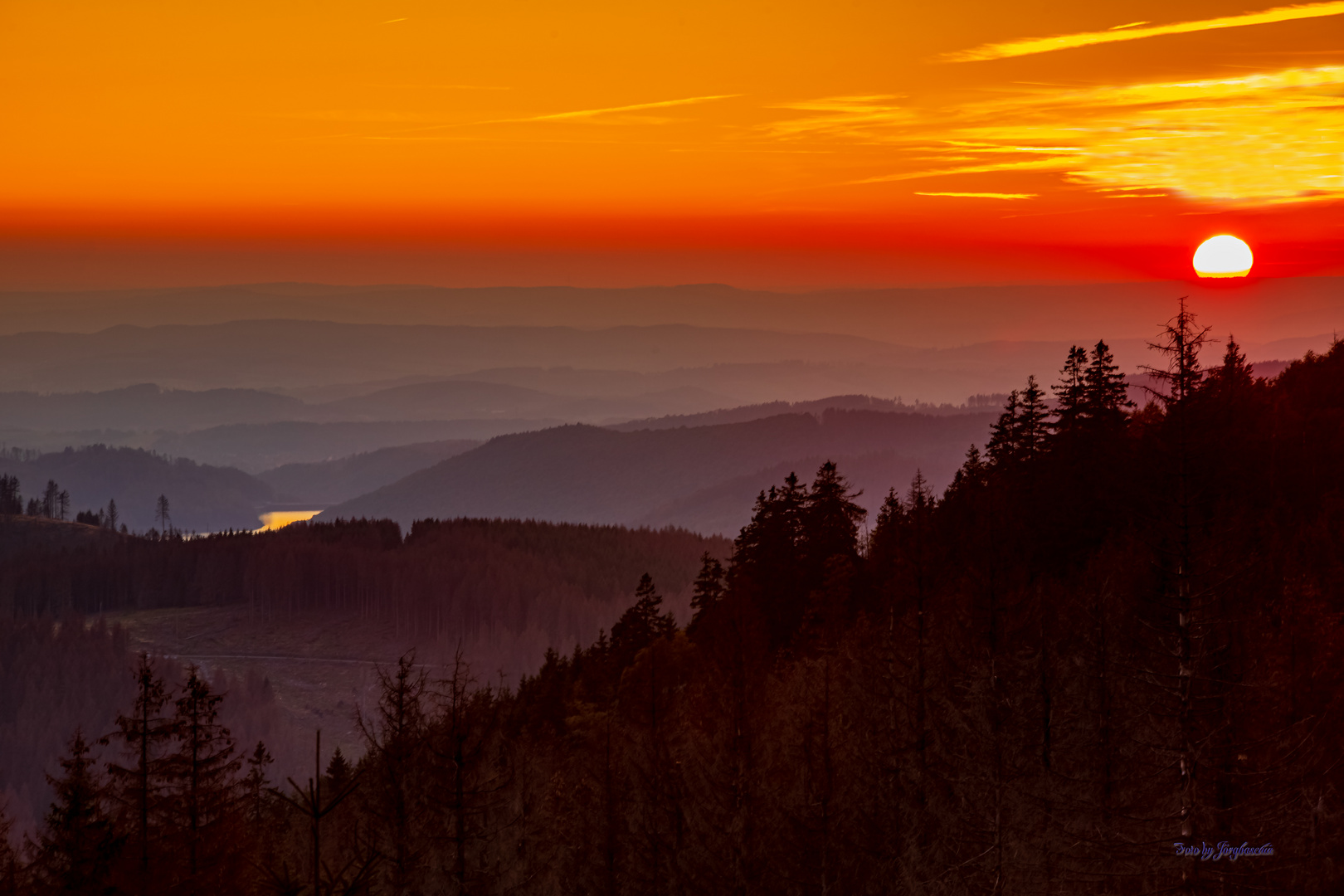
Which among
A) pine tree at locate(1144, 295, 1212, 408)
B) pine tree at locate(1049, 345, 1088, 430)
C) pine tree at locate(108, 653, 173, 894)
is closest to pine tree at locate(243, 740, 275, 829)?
pine tree at locate(108, 653, 173, 894)

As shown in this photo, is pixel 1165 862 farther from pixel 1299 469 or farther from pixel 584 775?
pixel 1299 469

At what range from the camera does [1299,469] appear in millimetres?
70562

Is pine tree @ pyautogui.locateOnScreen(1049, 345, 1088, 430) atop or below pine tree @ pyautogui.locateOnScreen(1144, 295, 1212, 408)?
atop

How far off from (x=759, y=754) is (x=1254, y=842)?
91.5 feet

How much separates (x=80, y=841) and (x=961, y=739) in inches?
1093

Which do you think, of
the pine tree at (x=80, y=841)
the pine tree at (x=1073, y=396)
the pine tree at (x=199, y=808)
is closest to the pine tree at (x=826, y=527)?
the pine tree at (x=1073, y=396)

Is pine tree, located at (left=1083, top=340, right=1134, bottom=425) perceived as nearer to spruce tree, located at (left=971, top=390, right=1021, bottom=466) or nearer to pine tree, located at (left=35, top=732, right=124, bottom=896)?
spruce tree, located at (left=971, top=390, right=1021, bottom=466)

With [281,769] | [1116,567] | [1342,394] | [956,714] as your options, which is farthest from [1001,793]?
[281,769]

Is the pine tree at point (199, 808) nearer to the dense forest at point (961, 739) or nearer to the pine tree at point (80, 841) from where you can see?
the dense forest at point (961, 739)

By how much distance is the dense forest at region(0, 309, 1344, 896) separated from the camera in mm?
29156

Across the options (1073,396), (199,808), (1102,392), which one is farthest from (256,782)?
(1102,392)

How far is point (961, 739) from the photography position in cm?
4278

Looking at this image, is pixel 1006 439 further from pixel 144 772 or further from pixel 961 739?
pixel 144 772

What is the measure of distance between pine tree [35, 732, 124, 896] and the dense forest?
125 millimetres
